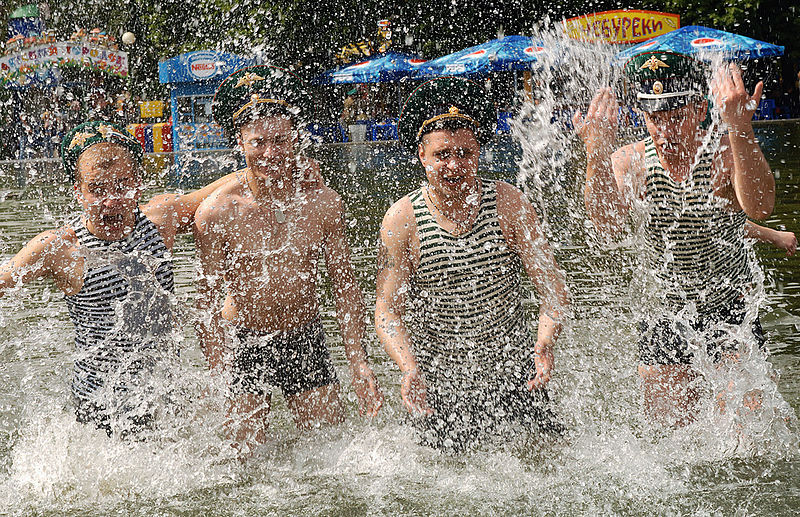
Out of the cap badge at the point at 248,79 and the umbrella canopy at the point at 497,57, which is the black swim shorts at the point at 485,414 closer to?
the cap badge at the point at 248,79

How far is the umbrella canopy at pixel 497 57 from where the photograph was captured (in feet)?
74.4

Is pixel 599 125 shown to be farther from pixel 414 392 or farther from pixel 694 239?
pixel 414 392

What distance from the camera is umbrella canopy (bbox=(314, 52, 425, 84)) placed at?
24859mm

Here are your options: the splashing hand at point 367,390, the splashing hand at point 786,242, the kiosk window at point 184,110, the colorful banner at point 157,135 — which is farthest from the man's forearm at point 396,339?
the colorful banner at point 157,135

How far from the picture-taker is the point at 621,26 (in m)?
24.0

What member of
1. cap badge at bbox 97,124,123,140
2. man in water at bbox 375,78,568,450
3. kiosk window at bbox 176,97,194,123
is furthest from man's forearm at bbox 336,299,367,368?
kiosk window at bbox 176,97,194,123

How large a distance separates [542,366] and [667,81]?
4.30ft

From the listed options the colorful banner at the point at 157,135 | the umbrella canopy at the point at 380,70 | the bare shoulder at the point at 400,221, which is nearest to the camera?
the bare shoulder at the point at 400,221


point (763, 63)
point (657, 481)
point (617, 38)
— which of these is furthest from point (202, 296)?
point (763, 63)

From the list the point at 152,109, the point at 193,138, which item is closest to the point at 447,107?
the point at 193,138

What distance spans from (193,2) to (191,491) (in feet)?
95.3

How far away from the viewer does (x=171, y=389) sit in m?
4.04

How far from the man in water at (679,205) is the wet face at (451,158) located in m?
0.46

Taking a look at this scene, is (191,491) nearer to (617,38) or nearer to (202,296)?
(202,296)
